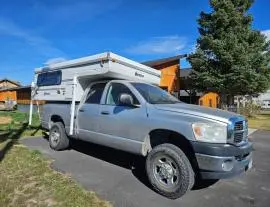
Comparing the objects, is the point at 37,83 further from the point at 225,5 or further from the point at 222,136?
the point at 225,5

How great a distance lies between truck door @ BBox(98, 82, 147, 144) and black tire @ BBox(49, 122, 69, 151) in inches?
70.8

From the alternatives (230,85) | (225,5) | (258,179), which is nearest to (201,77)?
(230,85)

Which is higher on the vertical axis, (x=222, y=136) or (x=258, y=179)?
(x=222, y=136)

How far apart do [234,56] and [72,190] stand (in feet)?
58.1

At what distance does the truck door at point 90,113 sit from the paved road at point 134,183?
2.32ft

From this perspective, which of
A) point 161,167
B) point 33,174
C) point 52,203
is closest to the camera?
point 52,203

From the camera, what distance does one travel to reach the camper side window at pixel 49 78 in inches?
321

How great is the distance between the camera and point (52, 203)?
426 centimetres

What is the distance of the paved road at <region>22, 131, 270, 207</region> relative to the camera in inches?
178

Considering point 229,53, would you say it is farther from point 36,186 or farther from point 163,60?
point 36,186

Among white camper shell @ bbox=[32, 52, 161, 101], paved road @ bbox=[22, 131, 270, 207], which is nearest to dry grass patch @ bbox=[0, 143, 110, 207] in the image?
paved road @ bbox=[22, 131, 270, 207]

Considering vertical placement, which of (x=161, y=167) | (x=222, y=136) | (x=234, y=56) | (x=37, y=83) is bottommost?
→ (x=161, y=167)

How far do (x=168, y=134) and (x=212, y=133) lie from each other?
0.93 m

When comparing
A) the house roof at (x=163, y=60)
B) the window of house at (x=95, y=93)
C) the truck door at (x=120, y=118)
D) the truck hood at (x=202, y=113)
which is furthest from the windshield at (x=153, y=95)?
the house roof at (x=163, y=60)
